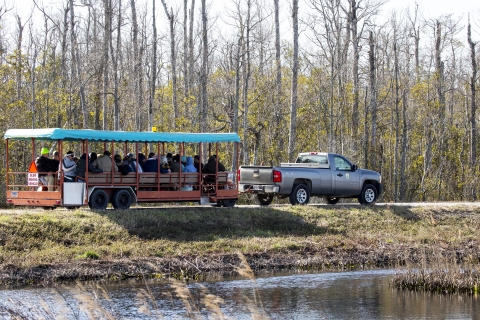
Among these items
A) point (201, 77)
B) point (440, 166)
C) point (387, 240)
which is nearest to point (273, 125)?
point (201, 77)

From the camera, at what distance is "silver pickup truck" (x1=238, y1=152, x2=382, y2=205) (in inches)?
909

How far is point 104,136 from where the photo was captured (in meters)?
20.0

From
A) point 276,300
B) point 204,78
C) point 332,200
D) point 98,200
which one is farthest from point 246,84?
point 276,300

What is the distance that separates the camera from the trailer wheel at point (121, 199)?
67.2ft

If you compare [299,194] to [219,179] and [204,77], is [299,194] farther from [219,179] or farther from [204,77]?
[204,77]

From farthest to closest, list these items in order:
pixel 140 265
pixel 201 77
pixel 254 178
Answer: pixel 201 77, pixel 254 178, pixel 140 265

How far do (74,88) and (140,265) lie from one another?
73.0 ft

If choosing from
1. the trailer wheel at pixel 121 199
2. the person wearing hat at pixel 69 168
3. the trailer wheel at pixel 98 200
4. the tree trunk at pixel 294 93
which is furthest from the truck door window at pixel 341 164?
the person wearing hat at pixel 69 168

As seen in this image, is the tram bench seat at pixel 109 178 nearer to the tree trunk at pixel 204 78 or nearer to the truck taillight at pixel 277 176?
the truck taillight at pixel 277 176

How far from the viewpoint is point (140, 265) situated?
16.4 m

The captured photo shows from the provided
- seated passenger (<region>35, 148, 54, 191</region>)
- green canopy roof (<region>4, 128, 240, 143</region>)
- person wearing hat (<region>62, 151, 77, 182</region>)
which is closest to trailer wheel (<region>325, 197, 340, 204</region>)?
green canopy roof (<region>4, 128, 240, 143</region>)

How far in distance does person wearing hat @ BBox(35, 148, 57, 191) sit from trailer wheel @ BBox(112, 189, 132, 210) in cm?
187

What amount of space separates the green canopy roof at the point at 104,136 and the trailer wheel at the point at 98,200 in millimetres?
1522

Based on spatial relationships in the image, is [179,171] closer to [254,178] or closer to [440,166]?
[254,178]
